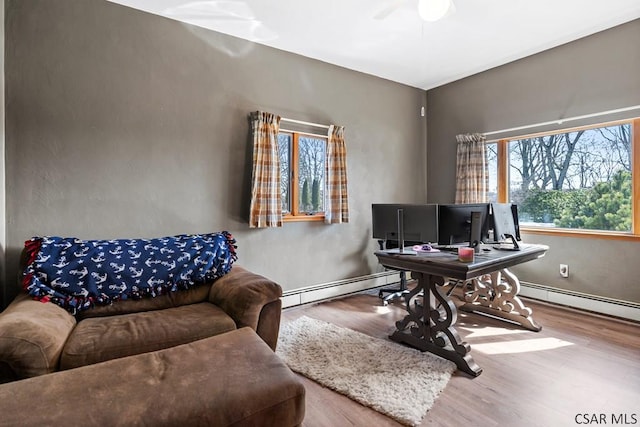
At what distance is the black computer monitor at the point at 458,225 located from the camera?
258cm

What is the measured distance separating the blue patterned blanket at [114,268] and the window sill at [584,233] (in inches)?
129

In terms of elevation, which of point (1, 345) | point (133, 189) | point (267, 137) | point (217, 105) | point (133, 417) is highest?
point (217, 105)

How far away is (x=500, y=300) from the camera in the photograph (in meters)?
3.14

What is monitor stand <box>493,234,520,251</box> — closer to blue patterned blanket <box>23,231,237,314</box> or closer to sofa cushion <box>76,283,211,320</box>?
blue patterned blanket <box>23,231,237,314</box>

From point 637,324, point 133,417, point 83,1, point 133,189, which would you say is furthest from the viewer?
point 637,324

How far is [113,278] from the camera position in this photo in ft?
7.12

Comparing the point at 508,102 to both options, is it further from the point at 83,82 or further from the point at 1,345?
the point at 1,345

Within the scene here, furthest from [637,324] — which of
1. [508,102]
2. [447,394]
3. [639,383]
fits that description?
[508,102]

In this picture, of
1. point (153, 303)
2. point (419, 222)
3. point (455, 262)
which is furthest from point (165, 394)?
point (419, 222)

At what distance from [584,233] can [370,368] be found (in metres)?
2.71

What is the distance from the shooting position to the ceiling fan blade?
8.35 feet

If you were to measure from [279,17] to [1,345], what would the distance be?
9.48ft

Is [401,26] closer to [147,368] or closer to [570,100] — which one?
[570,100]

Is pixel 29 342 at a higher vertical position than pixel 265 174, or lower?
lower
